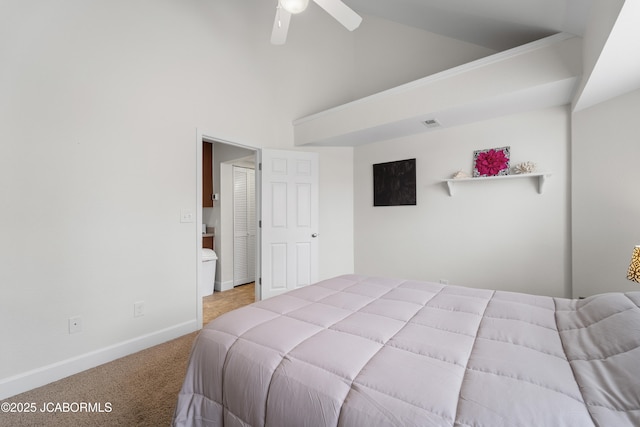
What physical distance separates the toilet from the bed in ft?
8.78

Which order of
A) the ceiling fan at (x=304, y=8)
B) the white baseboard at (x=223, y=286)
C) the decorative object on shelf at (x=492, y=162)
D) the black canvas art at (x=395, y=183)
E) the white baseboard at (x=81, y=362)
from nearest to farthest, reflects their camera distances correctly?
the ceiling fan at (x=304, y=8), the white baseboard at (x=81, y=362), the decorative object on shelf at (x=492, y=162), the black canvas art at (x=395, y=183), the white baseboard at (x=223, y=286)

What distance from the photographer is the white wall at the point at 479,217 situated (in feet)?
8.57

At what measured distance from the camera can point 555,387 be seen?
0.79 m

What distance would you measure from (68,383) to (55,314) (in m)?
0.47

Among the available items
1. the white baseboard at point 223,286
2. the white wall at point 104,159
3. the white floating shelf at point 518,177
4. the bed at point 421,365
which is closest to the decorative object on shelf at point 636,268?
the bed at point 421,365

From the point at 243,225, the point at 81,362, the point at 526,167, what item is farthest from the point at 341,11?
the point at 243,225

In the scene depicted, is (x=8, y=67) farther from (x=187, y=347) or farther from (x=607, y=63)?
(x=607, y=63)

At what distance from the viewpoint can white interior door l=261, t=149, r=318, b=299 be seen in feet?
11.4

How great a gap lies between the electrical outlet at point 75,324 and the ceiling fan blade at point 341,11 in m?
2.69

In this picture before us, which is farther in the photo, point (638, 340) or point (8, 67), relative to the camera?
point (8, 67)

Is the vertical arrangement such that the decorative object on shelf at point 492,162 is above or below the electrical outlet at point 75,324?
above

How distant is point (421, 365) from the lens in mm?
926

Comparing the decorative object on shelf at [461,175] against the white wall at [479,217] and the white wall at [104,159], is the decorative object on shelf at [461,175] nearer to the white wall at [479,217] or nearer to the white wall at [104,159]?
the white wall at [479,217]

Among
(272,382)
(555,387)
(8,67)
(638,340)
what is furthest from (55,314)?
(638,340)
